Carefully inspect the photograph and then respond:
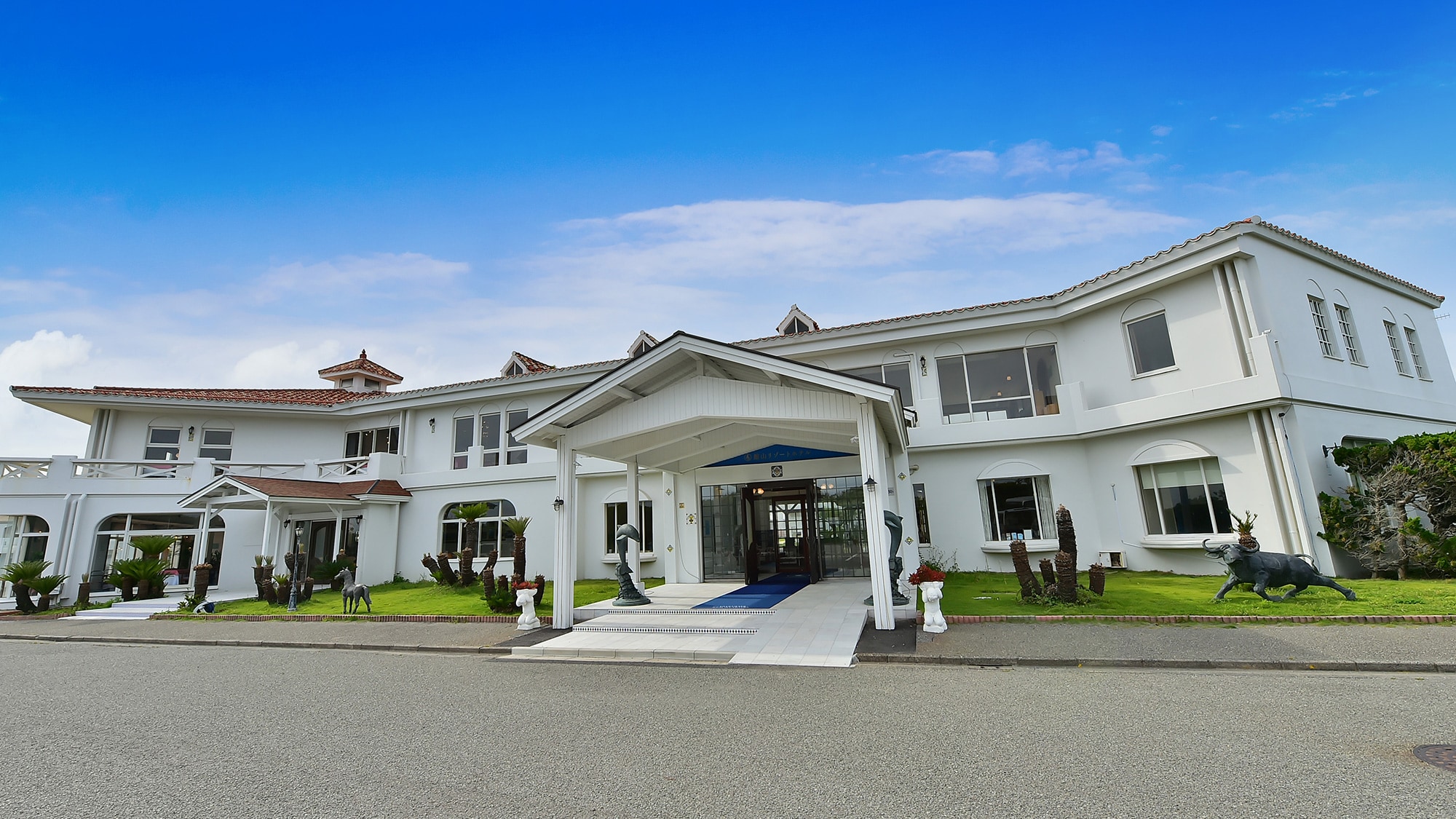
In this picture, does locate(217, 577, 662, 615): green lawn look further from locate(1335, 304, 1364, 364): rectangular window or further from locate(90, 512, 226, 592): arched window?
locate(1335, 304, 1364, 364): rectangular window

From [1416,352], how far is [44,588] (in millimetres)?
33964

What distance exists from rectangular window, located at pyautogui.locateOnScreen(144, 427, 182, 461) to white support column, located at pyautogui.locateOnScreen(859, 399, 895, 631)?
22231mm

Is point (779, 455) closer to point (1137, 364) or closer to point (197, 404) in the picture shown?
point (1137, 364)

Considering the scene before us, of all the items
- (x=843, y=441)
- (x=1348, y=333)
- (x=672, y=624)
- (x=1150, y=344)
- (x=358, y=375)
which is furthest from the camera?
(x=358, y=375)

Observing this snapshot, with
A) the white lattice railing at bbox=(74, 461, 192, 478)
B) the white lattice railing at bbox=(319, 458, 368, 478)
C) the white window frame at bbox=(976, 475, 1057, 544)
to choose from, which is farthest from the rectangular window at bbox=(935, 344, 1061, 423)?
the white lattice railing at bbox=(74, 461, 192, 478)

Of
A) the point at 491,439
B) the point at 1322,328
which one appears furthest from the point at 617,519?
the point at 1322,328

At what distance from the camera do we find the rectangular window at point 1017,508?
14703 mm

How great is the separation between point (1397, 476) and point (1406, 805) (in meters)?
10.8

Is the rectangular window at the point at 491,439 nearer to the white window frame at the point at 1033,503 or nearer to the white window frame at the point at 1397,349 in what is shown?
the white window frame at the point at 1033,503

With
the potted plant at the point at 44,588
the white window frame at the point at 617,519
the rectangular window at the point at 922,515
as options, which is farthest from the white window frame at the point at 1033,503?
the potted plant at the point at 44,588

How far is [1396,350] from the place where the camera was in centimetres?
1445

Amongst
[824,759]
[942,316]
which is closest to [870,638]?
[824,759]

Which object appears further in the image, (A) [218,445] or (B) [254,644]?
(A) [218,445]

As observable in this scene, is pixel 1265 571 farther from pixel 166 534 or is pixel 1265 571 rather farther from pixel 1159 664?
pixel 166 534
